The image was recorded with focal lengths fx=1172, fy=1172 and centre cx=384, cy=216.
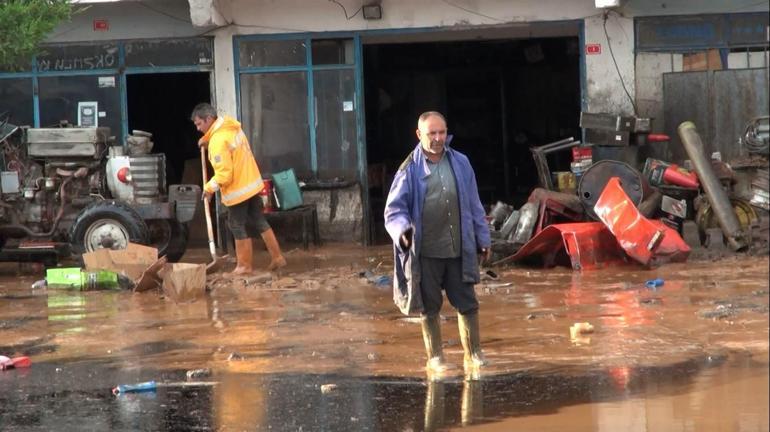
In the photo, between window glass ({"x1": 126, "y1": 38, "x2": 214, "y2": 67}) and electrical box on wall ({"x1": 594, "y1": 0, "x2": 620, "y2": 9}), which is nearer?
electrical box on wall ({"x1": 594, "y1": 0, "x2": 620, "y2": 9})

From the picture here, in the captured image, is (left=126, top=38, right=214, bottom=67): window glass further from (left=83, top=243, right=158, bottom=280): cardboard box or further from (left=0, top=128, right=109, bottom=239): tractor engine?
(left=83, top=243, right=158, bottom=280): cardboard box

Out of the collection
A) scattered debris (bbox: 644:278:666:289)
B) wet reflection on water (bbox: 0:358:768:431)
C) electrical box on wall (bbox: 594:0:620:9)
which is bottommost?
wet reflection on water (bbox: 0:358:768:431)

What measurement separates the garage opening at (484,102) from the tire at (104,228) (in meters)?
8.18

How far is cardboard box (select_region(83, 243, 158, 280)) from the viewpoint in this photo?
1260cm

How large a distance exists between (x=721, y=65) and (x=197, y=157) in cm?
887

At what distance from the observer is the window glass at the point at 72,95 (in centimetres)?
1656

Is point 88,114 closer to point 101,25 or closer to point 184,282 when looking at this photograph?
point 101,25

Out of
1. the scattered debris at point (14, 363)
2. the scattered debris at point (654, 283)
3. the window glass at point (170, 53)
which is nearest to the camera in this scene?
the scattered debris at point (14, 363)

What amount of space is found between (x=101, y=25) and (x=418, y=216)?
33.6 ft

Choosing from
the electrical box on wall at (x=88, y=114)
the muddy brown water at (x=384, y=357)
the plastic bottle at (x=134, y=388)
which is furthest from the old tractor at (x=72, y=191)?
the plastic bottle at (x=134, y=388)

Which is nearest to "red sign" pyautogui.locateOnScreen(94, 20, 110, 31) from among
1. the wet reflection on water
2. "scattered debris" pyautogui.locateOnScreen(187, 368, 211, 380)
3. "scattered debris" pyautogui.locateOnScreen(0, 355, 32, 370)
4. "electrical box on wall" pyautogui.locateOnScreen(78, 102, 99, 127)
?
"electrical box on wall" pyautogui.locateOnScreen(78, 102, 99, 127)

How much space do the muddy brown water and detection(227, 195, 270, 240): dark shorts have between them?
28.7 inches

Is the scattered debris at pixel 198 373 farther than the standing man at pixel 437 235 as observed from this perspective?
Yes

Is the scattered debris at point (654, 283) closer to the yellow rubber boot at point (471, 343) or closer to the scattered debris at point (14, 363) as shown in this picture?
the yellow rubber boot at point (471, 343)
